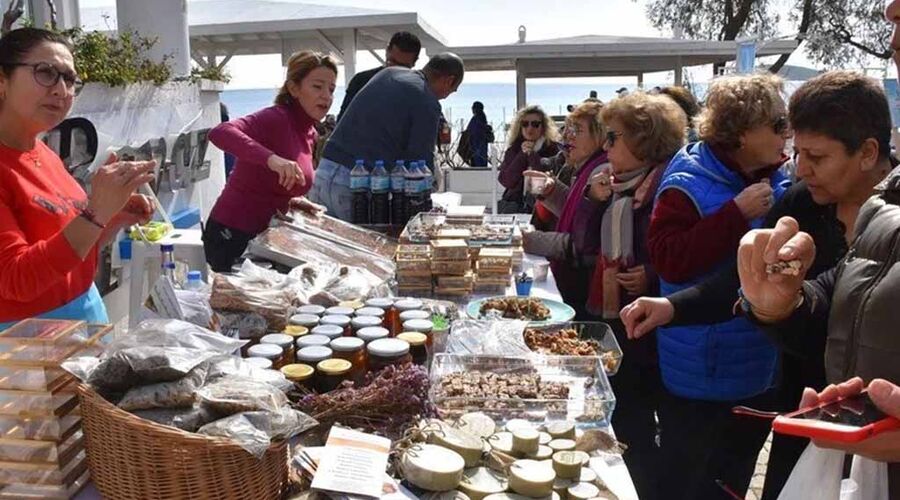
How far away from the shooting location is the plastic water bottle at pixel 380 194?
3.73 metres

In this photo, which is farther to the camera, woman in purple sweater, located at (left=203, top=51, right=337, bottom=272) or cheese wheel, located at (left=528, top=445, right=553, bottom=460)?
woman in purple sweater, located at (left=203, top=51, right=337, bottom=272)

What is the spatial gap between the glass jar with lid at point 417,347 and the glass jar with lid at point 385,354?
91 mm

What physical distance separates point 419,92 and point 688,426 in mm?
2189

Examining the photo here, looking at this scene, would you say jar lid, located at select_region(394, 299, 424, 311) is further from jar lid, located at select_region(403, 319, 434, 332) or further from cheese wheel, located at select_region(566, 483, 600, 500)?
cheese wheel, located at select_region(566, 483, 600, 500)

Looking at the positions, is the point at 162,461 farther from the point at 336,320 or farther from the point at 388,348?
the point at 336,320

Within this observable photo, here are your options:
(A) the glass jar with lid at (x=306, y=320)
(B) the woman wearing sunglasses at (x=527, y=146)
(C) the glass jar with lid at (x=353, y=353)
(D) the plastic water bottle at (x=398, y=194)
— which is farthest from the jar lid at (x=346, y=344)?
(B) the woman wearing sunglasses at (x=527, y=146)

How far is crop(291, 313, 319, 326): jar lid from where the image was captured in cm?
211

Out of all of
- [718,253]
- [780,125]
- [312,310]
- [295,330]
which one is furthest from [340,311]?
[780,125]

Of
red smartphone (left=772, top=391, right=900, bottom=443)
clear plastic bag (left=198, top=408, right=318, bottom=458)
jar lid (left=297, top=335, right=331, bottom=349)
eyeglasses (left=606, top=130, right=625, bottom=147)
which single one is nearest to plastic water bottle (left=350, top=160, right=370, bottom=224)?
eyeglasses (left=606, top=130, right=625, bottom=147)

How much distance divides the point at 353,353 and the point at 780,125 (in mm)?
1514

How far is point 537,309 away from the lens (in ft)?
8.30

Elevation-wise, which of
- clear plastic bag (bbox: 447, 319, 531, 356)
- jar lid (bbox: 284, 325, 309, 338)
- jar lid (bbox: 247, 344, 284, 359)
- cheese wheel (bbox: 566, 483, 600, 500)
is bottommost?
cheese wheel (bbox: 566, 483, 600, 500)

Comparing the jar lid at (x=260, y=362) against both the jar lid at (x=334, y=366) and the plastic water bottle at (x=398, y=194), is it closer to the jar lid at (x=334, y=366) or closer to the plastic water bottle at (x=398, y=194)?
the jar lid at (x=334, y=366)

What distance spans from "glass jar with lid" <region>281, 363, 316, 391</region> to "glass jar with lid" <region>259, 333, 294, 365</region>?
0.09m
